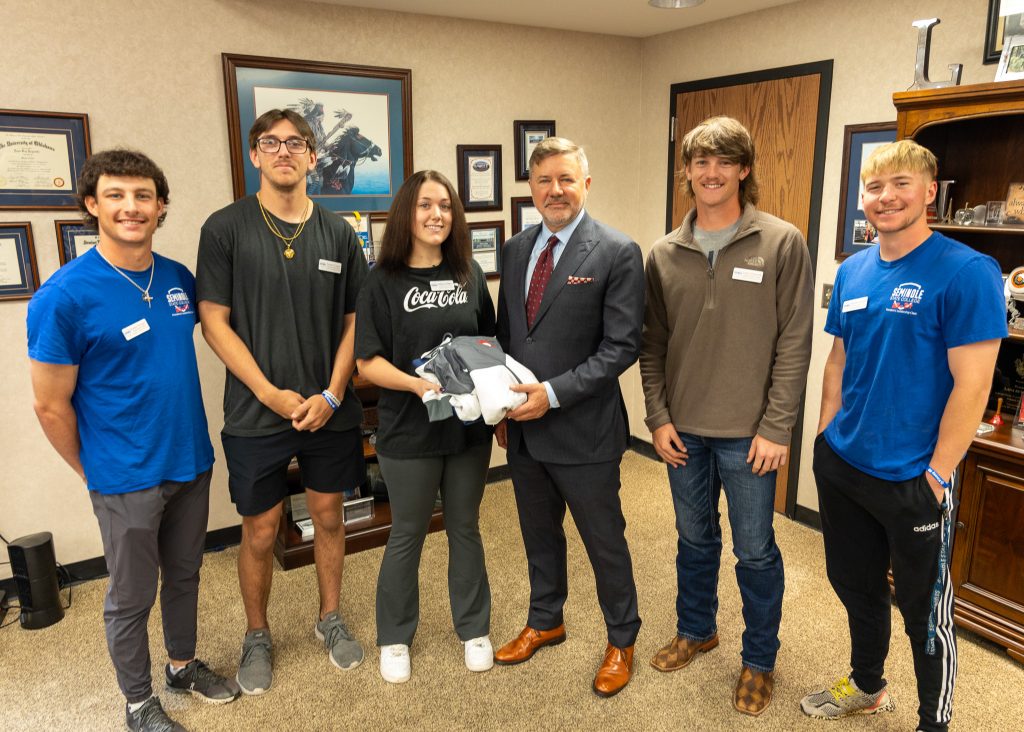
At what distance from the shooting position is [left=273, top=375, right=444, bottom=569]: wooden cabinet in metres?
3.14

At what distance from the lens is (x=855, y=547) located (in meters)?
1.98

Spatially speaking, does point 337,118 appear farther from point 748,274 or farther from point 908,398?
point 908,398

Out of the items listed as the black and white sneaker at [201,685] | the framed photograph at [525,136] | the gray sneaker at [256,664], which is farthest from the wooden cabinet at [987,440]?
the black and white sneaker at [201,685]

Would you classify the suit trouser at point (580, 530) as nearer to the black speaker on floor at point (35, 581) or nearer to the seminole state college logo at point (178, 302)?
the seminole state college logo at point (178, 302)

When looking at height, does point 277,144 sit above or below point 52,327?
above

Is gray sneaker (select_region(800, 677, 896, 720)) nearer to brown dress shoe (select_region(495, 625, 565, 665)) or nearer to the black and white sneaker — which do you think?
brown dress shoe (select_region(495, 625, 565, 665))

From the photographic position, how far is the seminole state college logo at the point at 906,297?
5.81 feet

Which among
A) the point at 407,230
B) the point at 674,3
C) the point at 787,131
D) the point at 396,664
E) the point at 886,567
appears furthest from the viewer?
the point at 787,131

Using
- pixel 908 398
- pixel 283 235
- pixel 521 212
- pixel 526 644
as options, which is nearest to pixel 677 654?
pixel 526 644

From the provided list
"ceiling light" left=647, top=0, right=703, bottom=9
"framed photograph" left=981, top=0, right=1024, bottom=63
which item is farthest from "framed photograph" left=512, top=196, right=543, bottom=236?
"framed photograph" left=981, top=0, right=1024, bottom=63

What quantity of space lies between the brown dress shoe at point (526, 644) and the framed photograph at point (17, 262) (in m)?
2.24

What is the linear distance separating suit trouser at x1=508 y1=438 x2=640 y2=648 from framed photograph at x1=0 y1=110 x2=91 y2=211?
2033 mm

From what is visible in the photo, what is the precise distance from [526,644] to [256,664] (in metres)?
0.90

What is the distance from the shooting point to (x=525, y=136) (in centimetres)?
384
